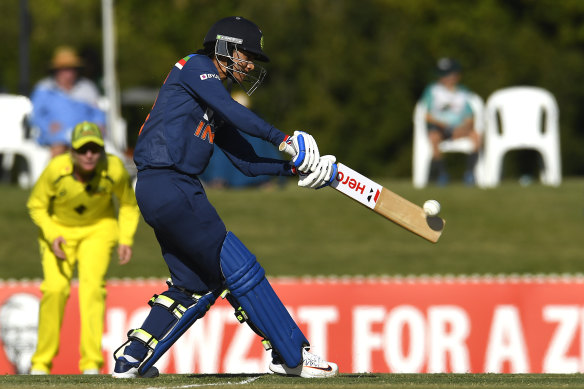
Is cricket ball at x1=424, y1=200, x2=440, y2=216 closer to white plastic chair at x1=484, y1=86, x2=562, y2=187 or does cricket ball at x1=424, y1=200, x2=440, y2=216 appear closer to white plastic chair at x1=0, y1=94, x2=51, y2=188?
white plastic chair at x1=0, y1=94, x2=51, y2=188

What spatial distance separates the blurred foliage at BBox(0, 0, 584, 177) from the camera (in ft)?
74.6

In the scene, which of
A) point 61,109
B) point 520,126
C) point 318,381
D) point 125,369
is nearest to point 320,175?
point 318,381

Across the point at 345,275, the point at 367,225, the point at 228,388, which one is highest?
the point at 367,225

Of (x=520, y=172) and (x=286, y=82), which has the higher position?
(x=286, y=82)

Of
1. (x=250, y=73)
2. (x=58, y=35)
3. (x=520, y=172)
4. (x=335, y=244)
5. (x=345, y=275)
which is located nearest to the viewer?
(x=250, y=73)

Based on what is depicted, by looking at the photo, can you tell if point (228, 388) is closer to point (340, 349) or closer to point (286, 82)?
point (340, 349)

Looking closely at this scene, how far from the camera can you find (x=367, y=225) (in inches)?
521

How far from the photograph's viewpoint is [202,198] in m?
6.13

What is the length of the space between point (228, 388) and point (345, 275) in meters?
6.17

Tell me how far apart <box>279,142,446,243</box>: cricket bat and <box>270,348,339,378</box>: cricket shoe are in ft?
2.72

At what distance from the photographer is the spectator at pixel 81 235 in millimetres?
8289

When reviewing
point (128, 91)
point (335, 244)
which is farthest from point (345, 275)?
point (128, 91)

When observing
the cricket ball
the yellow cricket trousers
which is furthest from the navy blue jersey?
the yellow cricket trousers

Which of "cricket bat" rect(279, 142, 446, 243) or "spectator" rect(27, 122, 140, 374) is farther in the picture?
"spectator" rect(27, 122, 140, 374)
